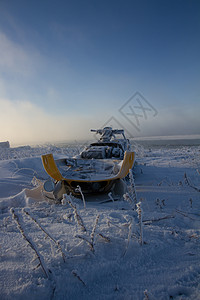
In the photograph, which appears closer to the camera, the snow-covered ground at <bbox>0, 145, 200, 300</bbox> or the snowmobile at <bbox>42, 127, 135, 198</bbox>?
the snow-covered ground at <bbox>0, 145, 200, 300</bbox>

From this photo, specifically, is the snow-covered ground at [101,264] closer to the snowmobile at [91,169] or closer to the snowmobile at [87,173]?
the snowmobile at [87,173]

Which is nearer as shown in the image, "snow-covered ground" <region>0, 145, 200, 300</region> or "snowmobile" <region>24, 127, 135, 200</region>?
"snow-covered ground" <region>0, 145, 200, 300</region>

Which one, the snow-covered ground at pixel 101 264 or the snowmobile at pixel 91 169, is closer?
the snow-covered ground at pixel 101 264

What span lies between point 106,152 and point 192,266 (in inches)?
185

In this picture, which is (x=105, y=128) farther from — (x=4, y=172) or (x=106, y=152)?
(x=4, y=172)

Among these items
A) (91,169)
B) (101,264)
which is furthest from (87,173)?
(101,264)

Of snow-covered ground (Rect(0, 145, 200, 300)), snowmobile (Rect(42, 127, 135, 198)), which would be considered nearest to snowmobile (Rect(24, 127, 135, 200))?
snowmobile (Rect(42, 127, 135, 198))

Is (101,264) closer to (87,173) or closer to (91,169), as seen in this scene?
(87,173)

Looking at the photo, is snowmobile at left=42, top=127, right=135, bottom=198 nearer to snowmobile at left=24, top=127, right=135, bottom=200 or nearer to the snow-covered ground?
snowmobile at left=24, top=127, right=135, bottom=200

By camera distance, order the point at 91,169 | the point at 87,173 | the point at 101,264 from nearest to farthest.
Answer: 1. the point at 101,264
2. the point at 87,173
3. the point at 91,169

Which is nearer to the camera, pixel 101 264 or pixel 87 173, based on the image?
pixel 101 264

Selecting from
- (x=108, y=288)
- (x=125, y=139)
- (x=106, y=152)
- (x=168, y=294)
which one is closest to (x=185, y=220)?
(x=168, y=294)

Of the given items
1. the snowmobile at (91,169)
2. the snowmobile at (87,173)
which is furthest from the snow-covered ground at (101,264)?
the snowmobile at (91,169)

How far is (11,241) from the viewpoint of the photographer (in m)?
1.31
